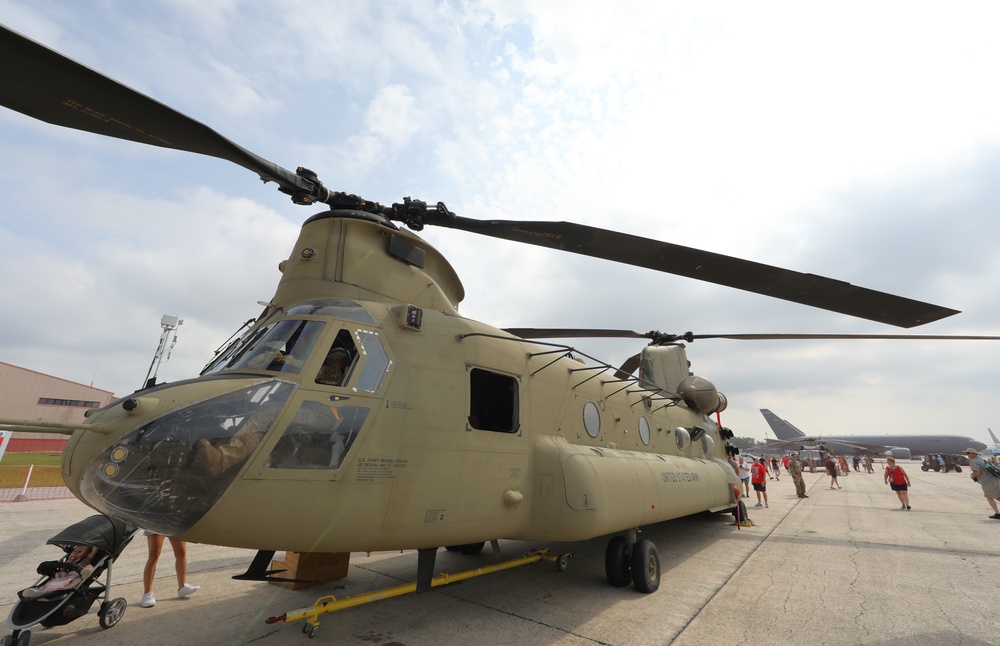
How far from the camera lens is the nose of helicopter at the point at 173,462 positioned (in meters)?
3.24

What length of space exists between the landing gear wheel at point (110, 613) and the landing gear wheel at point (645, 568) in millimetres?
6542

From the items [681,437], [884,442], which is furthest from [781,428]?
[681,437]

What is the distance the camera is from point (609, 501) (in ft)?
19.1

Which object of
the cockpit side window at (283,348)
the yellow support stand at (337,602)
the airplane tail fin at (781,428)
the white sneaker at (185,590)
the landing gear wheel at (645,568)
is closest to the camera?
the cockpit side window at (283,348)

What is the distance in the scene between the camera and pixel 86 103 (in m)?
3.38

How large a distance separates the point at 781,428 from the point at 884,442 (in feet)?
57.3

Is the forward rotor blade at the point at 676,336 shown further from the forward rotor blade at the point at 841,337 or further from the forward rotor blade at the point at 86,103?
the forward rotor blade at the point at 86,103

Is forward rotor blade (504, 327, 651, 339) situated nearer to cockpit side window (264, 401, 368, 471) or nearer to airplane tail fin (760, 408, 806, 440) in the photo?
cockpit side window (264, 401, 368, 471)

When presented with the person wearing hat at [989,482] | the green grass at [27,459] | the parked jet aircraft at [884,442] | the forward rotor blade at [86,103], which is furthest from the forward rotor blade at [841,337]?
the parked jet aircraft at [884,442]

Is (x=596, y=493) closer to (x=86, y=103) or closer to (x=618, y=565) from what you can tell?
(x=618, y=565)

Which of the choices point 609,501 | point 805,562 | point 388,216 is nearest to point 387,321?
point 388,216

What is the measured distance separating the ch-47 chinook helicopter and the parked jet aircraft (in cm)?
6310

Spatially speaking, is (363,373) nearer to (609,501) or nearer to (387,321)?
(387,321)

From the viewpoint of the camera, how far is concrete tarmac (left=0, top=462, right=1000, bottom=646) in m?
4.90
